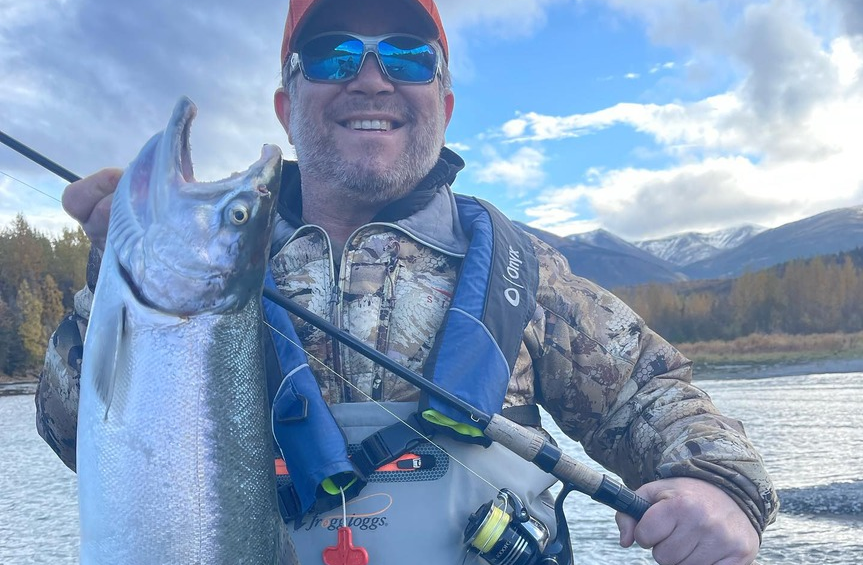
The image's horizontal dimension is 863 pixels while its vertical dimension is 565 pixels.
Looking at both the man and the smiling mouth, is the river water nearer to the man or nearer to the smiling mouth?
the man

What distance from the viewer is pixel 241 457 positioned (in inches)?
84.6

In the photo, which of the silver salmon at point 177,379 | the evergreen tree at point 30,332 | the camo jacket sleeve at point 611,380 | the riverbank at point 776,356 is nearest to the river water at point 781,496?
the camo jacket sleeve at point 611,380

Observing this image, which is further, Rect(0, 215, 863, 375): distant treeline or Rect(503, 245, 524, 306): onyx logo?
Rect(0, 215, 863, 375): distant treeline

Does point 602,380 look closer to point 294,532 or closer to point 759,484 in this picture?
point 759,484

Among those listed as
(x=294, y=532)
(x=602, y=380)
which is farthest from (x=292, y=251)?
(x=602, y=380)

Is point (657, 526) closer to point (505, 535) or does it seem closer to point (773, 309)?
point (505, 535)

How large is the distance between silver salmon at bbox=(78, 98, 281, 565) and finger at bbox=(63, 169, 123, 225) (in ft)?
0.74

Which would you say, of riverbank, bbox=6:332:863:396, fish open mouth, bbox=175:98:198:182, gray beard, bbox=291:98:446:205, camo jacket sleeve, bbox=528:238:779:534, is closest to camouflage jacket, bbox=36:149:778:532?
camo jacket sleeve, bbox=528:238:779:534

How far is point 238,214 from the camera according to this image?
221cm

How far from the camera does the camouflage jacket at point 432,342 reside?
9.98 feet

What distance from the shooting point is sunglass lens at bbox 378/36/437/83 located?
3.56 meters

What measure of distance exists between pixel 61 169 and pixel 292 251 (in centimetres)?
109

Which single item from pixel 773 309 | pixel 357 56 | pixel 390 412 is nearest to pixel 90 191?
pixel 390 412

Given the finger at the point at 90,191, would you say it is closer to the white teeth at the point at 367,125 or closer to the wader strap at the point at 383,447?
the wader strap at the point at 383,447
